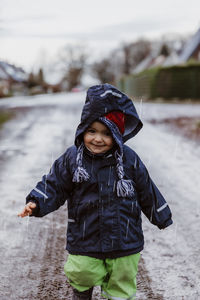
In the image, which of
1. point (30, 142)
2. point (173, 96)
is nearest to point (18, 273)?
point (30, 142)

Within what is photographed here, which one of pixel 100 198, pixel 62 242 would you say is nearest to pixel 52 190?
pixel 100 198

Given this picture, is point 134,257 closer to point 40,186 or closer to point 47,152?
point 40,186

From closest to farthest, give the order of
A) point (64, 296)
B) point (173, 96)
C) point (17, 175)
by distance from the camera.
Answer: point (64, 296), point (17, 175), point (173, 96)

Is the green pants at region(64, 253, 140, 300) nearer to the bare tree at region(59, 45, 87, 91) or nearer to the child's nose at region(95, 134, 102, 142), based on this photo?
the child's nose at region(95, 134, 102, 142)

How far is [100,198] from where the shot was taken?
2.42 m

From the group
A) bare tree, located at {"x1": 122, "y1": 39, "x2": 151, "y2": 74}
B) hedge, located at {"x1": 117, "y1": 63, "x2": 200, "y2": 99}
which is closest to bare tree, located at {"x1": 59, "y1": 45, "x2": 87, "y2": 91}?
bare tree, located at {"x1": 122, "y1": 39, "x2": 151, "y2": 74}

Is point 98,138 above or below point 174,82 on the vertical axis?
above

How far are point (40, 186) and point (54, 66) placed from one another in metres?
93.8

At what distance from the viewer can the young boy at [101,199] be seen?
7.89ft

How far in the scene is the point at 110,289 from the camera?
2459 mm

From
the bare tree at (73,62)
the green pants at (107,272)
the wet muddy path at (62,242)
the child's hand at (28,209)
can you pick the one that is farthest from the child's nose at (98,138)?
the bare tree at (73,62)

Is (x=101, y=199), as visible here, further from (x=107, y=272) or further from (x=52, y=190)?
(x=107, y=272)

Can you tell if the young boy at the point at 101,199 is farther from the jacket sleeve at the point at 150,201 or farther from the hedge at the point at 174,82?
the hedge at the point at 174,82

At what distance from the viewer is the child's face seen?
8.03ft
